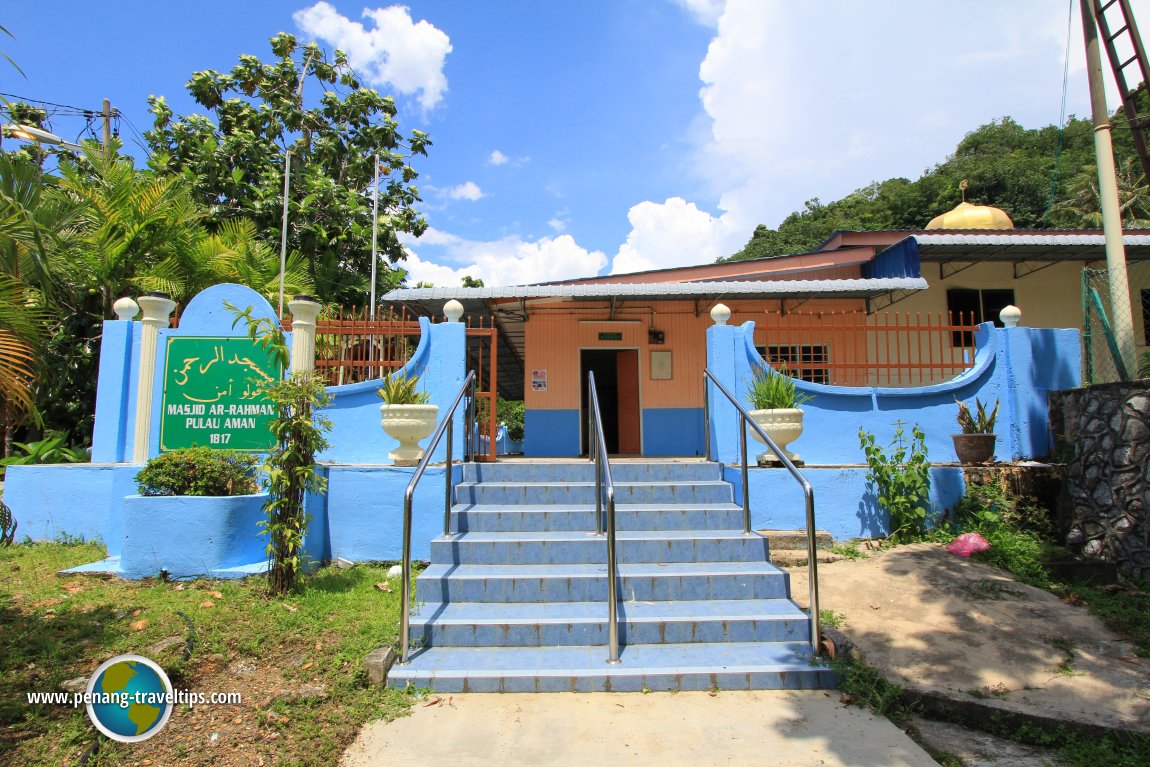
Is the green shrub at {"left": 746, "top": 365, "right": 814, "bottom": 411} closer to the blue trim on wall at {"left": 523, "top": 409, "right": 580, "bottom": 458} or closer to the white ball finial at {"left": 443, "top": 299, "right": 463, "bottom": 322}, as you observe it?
the white ball finial at {"left": 443, "top": 299, "right": 463, "bottom": 322}

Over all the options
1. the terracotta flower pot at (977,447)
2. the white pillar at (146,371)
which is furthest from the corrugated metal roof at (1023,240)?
the white pillar at (146,371)

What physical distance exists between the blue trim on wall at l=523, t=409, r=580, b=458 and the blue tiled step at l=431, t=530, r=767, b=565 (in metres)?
4.70

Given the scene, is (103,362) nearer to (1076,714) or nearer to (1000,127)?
(1076,714)

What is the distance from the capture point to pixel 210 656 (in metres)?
3.86

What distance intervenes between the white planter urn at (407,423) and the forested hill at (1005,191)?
24394 mm

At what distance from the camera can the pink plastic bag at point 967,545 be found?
566cm

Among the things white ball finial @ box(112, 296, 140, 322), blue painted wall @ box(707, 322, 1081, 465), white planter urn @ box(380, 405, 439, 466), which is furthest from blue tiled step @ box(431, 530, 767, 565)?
white ball finial @ box(112, 296, 140, 322)

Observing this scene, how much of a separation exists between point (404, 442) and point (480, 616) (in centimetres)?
229

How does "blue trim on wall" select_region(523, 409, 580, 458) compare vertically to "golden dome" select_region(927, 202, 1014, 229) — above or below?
below

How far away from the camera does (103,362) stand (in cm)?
646

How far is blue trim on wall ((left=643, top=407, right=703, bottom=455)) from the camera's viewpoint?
10.0 metres

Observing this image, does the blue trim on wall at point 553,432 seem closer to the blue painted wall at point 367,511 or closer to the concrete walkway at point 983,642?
the blue painted wall at point 367,511

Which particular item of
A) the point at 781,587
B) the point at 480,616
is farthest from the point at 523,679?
the point at 781,587

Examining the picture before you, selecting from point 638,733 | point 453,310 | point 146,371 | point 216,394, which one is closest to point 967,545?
point 638,733
